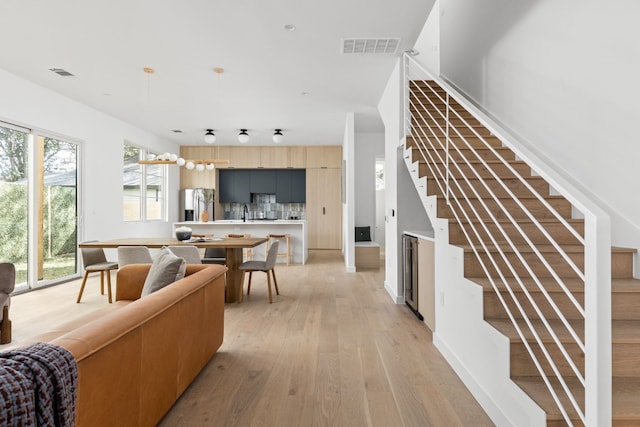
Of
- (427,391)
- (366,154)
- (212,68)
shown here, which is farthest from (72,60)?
(366,154)

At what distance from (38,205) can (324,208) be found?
6121mm

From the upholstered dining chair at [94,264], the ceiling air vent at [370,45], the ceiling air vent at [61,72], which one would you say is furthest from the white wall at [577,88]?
the ceiling air vent at [61,72]

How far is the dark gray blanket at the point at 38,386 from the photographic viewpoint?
90 centimetres

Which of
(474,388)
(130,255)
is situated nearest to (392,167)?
(474,388)

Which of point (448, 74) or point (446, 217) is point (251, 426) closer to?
point (446, 217)

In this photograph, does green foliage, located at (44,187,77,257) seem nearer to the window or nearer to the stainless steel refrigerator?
the window

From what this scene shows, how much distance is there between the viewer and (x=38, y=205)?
211 inches

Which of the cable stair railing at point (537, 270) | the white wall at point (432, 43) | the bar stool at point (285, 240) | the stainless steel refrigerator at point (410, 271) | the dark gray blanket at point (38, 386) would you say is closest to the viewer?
the dark gray blanket at point (38, 386)

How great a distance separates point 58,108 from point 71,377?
5980 millimetres

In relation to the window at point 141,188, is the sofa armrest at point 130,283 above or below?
below

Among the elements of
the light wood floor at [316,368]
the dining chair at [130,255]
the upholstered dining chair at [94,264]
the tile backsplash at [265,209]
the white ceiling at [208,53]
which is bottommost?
the light wood floor at [316,368]

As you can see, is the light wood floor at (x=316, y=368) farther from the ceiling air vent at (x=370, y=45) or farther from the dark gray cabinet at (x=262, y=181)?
the dark gray cabinet at (x=262, y=181)

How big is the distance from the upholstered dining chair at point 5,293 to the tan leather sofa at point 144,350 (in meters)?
1.01

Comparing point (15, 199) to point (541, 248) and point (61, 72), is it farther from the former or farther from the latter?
point (541, 248)
